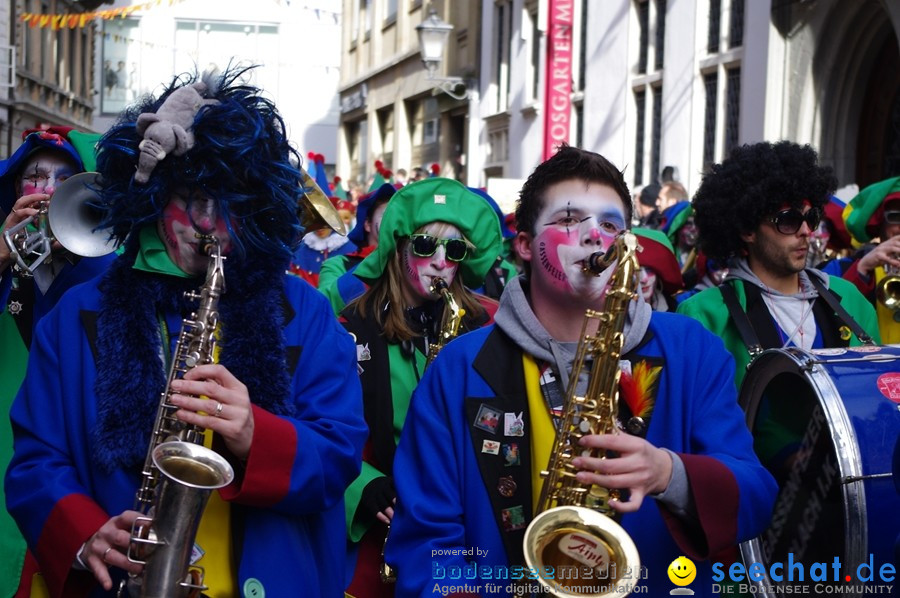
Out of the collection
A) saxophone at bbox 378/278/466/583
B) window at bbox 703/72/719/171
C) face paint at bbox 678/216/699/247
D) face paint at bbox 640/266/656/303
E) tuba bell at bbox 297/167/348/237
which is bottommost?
saxophone at bbox 378/278/466/583

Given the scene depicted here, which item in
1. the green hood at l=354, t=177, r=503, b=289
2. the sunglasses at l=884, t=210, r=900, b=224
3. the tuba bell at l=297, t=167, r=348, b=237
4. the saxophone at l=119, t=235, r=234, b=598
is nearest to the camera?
the saxophone at l=119, t=235, r=234, b=598

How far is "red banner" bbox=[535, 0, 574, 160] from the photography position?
18.5 meters

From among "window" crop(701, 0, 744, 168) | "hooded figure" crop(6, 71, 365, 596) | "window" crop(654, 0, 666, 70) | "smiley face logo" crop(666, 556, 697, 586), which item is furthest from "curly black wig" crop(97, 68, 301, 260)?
"window" crop(654, 0, 666, 70)

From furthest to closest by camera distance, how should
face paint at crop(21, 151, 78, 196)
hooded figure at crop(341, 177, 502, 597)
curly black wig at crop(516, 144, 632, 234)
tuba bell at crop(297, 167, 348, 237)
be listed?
face paint at crop(21, 151, 78, 196), hooded figure at crop(341, 177, 502, 597), tuba bell at crop(297, 167, 348, 237), curly black wig at crop(516, 144, 632, 234)

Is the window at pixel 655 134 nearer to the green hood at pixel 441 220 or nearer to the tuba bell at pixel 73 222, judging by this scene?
the green hood at pixel 441 220

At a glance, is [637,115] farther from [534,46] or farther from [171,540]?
[171,540]

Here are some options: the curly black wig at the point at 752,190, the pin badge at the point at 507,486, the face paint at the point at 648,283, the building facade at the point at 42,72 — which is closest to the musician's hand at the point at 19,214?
the pin badge at the point at 507,486

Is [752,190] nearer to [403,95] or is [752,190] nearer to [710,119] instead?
[710,119]

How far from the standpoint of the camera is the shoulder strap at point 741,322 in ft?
15.4

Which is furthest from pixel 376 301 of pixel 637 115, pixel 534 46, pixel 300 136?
pixel 300 136

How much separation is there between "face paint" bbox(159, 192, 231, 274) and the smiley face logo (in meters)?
1.28

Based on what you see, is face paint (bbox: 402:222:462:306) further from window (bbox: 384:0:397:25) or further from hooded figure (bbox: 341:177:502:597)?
window (bbox: 384:0:397:25)

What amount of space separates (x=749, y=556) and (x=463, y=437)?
4.72 ft

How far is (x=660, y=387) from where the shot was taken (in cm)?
301
